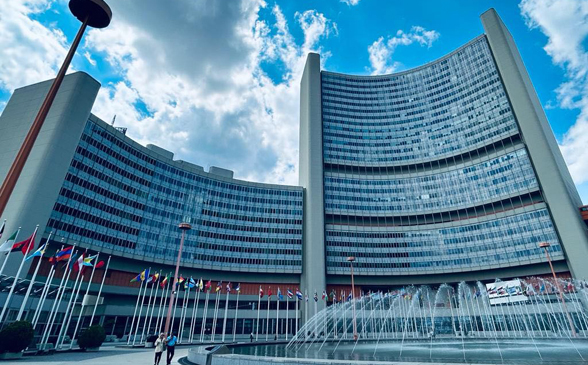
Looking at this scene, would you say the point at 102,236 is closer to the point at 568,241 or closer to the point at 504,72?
the point at 568,241

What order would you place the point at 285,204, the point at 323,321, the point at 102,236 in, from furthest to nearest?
the point at 285,204 → the point at 323,321 → the point at 102,236

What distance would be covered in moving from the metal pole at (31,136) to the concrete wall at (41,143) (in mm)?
42725

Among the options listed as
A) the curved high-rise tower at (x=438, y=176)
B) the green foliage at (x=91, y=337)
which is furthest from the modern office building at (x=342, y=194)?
the green foliage at (x=91, y=337)

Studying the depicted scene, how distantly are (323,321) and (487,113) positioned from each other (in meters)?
75.3

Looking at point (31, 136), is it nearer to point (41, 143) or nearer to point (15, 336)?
point (15, 336)

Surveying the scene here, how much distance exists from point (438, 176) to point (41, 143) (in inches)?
3817

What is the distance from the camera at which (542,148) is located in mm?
74000

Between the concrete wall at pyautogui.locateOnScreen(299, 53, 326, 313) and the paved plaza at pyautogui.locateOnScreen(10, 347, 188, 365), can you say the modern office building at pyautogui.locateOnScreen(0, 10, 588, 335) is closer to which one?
the concrete wall at pyautogui.locateOnScreen(299, 53, 326, 313)

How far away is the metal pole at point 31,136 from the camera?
1380cm

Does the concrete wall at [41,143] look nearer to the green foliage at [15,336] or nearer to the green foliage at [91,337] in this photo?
the green foliage at [91,337]

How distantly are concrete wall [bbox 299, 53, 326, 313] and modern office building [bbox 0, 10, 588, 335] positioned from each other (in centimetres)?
46

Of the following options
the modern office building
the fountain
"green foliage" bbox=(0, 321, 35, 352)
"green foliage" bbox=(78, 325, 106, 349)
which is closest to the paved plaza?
"green foliage" bbox=(0, 321, 35, 352)

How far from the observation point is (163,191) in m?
75.9

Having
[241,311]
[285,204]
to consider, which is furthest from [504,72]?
[241,311]
